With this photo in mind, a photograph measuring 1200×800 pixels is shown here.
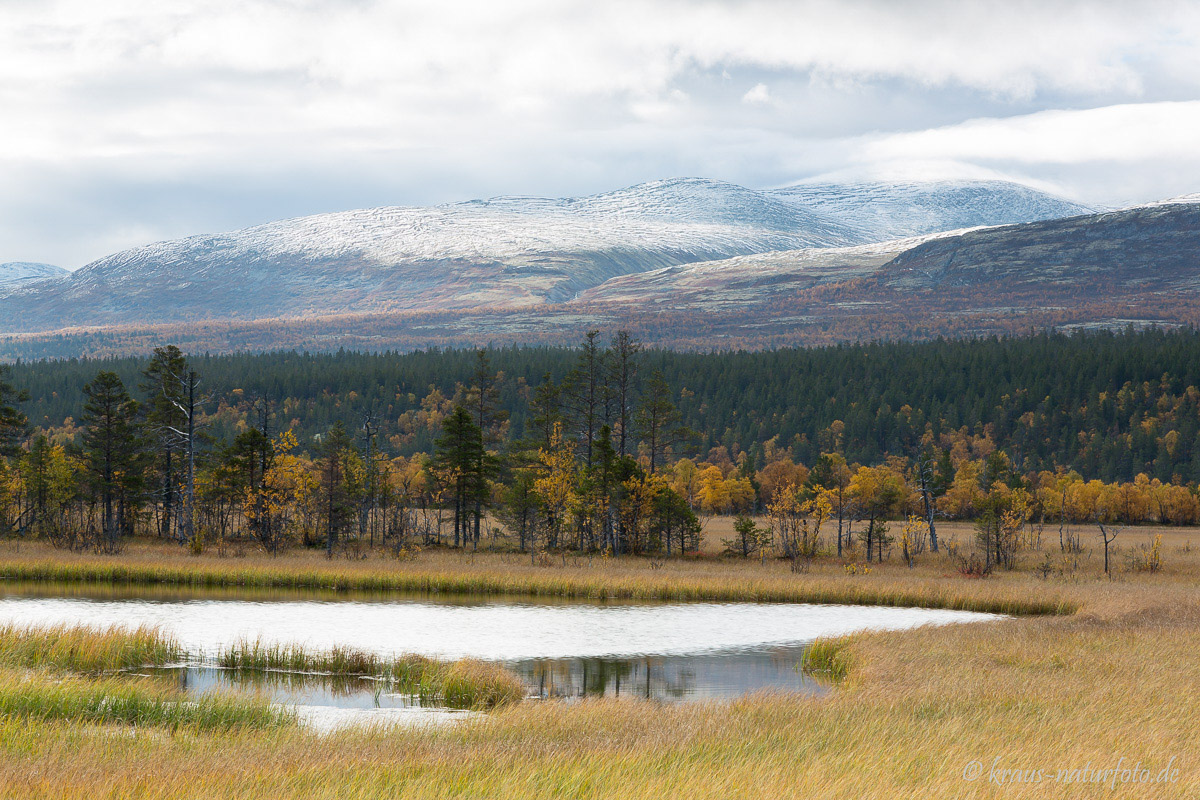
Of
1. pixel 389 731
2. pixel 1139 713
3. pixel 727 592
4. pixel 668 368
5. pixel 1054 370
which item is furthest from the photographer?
pixel 668 368

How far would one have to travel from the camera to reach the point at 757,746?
15.2m

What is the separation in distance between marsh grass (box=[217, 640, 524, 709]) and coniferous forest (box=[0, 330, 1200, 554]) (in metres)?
31.1

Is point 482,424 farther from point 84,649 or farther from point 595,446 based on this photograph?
point 84,649

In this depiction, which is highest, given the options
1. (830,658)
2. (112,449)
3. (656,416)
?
(656,416)

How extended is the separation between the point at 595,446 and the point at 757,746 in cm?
5085

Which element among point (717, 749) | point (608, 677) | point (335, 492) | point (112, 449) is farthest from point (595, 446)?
point (717, 749)

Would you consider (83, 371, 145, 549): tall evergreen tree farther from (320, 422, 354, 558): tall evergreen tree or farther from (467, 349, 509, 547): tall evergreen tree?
(467, 349, 509, 547): tall evergreen tree

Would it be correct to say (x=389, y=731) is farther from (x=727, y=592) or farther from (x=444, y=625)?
(x=727, y=592)

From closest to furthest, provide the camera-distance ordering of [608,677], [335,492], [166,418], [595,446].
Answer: [608,677] → [335,492] → [595,446] → [166,418]

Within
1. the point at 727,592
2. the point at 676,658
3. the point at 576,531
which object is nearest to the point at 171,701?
the point at 676,658

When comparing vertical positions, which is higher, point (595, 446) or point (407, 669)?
point (595, 446)

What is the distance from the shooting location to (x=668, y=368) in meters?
192

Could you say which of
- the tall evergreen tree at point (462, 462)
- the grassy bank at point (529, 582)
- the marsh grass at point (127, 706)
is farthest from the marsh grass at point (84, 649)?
the tall evergreen tree at point (462, 462)

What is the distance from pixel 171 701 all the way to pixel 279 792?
346 inches
